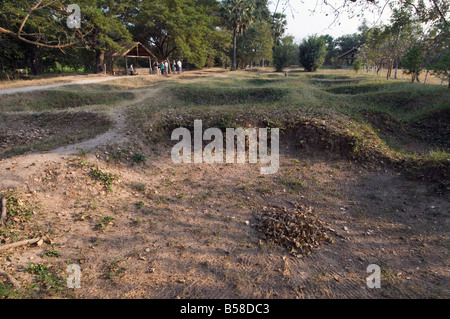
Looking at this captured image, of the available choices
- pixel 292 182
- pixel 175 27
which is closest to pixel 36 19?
pixel 175 27

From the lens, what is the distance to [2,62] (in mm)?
20391

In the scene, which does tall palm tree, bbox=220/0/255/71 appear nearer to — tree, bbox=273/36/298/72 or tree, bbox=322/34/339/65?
tree, bbox=273/36/298/72

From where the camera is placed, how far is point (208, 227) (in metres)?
4.43

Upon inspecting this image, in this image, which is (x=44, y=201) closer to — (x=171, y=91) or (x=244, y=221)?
(x=244, y=221)

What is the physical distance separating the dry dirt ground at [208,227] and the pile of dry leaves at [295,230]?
0.47 feet

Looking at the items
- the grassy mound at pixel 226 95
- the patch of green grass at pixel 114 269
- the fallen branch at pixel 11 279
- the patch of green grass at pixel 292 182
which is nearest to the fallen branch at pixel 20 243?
the fallen branch at pixel 11 279

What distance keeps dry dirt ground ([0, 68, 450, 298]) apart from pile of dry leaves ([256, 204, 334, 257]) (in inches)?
5.6

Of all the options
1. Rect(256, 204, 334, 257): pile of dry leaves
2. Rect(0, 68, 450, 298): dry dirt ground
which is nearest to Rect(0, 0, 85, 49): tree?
Rect(0, 68, 450, 298): dry dirt ground

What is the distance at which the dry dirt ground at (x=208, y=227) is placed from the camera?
329 centimetres

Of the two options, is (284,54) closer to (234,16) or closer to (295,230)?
(234,16)

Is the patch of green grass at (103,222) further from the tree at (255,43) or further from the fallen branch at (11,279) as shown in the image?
the tree at (255,43)

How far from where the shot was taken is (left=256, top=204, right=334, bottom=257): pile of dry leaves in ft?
13.2

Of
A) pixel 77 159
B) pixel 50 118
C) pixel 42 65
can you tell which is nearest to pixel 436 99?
pixel 77 159

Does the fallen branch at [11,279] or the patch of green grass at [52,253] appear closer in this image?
the fallen branch at [11,279]
